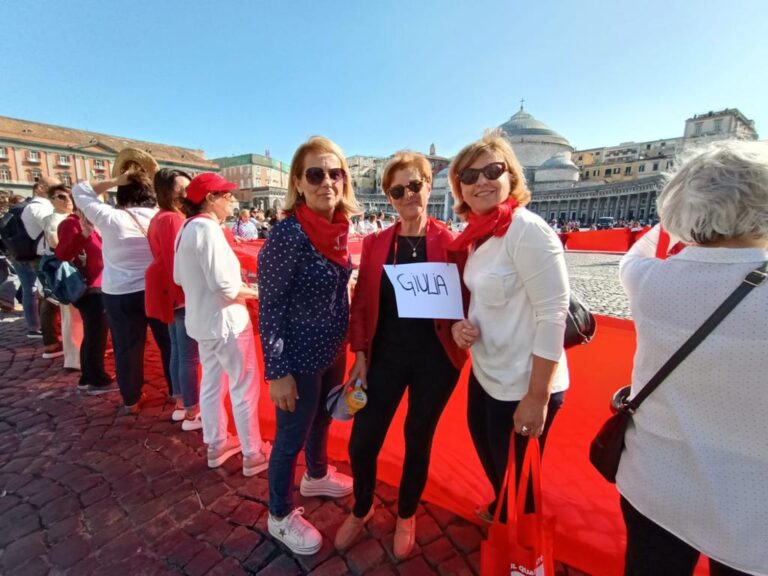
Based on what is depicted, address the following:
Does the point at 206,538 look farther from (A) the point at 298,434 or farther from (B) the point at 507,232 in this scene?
(B) the point at 507,232

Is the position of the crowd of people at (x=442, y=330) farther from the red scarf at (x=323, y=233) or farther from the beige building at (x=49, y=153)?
the beige building at (x=49, y=153)

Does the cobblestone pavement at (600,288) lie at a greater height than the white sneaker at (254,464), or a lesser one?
greater

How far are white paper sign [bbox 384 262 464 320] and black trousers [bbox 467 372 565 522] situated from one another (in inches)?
14.7

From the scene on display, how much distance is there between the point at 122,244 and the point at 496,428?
117 inches

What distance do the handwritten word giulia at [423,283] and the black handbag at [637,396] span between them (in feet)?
2.55

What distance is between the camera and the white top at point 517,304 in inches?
54.4

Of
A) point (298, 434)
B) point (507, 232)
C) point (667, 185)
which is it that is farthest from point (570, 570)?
point (667, 185)

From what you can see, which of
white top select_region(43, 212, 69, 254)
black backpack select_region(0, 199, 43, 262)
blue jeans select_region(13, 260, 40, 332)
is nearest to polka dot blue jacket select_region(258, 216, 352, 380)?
white top select_region(43, 212, 69, 254)

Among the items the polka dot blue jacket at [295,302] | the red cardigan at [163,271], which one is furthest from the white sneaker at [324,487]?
the red cardigan at [163,271]

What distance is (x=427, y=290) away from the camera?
5.40 feet

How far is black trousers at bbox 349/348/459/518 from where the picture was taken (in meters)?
1.70

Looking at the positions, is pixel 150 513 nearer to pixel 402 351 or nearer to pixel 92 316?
pixel 402 351

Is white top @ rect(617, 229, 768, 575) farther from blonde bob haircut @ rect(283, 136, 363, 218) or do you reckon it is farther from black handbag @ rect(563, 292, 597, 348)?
blonde bob haircut @ rect(283, 136, 363, 218)

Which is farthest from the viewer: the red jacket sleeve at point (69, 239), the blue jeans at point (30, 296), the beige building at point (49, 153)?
the beige building at point (49, 153)
